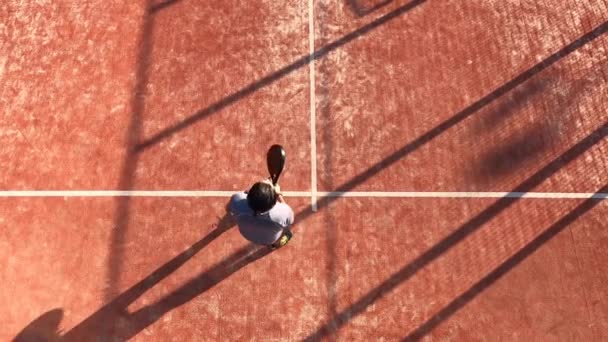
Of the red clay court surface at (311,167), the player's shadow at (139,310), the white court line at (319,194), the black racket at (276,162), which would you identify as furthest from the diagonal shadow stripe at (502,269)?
the black racket at (276,162)

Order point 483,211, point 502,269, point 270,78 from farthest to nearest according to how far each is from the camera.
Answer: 1. point 270,78
2. point 483,211
3. point 502,269

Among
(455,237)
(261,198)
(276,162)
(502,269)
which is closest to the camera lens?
(261,198)

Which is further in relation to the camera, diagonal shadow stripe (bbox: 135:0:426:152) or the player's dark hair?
diagonal shadow stripe (bbox: 135:0:426:152)

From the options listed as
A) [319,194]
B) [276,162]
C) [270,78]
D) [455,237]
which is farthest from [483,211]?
[270,78]

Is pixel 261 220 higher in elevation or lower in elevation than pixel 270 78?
lower

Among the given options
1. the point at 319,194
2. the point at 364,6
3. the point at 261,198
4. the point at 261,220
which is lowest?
the point at 319,194

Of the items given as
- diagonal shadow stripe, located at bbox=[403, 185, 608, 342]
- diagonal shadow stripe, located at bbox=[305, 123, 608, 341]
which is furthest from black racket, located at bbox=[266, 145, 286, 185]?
diagonal shadow stripe, located at bbox=[403, 185, 608, 342]

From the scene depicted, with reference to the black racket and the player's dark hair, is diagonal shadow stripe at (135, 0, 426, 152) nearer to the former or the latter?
the black racket

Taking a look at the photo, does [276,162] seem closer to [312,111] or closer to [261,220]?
[261,220]
